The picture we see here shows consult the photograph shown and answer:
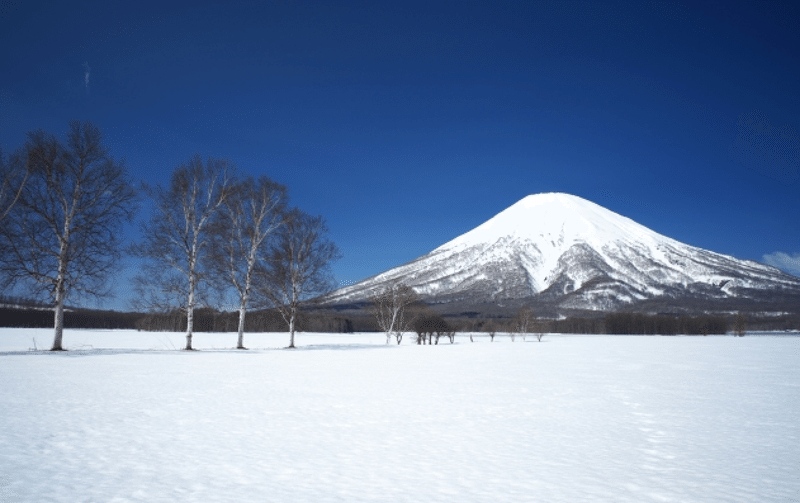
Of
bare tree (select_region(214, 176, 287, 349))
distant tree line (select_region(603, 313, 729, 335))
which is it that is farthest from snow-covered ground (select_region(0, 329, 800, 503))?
distant tree line (select_region(603, 313, 729, 335))

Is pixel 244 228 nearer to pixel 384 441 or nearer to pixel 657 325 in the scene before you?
pixel 384 441

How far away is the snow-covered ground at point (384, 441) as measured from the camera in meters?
5.94

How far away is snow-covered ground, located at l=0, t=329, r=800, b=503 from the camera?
A: 5938 millimetres

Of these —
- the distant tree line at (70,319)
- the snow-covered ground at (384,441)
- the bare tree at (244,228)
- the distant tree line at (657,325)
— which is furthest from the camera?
the distant tree line at (657,325)

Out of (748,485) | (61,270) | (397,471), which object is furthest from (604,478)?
(61,270)

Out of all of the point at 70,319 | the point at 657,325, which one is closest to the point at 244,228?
the point at 70,319

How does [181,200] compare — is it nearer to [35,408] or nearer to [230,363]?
[230,363]

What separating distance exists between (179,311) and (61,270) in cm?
710

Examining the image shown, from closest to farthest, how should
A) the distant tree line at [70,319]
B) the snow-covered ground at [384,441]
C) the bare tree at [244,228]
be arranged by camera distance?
the snow-covered ground at [384,441] < the bare tree at [244,228] < the distant tree line at [70,319]

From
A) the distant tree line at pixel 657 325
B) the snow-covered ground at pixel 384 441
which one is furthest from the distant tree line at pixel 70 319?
the distant tree line at pixel 657 325

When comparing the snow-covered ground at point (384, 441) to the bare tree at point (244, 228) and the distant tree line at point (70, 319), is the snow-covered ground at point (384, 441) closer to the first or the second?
the bare tree at point (244, 228)

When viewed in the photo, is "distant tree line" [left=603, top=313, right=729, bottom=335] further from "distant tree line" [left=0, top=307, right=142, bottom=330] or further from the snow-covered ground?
the snow-covered ground

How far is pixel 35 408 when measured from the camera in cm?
1027

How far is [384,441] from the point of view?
27.4 feet
